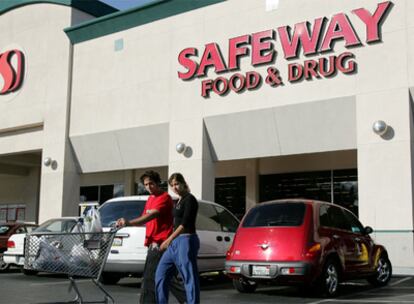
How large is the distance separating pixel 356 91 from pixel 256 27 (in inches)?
159

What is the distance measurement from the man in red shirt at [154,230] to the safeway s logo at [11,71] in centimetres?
2009

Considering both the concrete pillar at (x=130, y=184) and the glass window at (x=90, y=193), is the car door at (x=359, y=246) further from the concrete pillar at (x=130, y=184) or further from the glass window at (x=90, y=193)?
the glass window at (x=90, y=193)

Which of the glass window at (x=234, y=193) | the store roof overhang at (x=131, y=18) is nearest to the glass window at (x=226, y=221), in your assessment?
the store roof overhang at (x=131, y=18)

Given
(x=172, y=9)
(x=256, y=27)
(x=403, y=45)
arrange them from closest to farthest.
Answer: (x=403, y=45), (x=256, y=27), (x=172, y=9)

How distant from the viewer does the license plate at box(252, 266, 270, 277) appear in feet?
29.7

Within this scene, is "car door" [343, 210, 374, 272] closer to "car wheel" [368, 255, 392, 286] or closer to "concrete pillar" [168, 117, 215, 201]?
"car wheel" [368, 255, 392, 286]

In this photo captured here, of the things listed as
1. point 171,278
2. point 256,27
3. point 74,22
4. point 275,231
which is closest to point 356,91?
point 256,27

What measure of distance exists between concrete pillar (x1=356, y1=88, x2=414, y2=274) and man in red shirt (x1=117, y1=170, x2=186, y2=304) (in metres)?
8.95

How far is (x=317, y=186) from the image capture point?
2075 centimetres

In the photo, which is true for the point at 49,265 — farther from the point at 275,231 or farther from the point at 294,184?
the point at 294,184

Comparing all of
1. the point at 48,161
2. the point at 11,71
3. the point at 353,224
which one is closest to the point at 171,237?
the point at 353,224

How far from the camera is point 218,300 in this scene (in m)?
9.05

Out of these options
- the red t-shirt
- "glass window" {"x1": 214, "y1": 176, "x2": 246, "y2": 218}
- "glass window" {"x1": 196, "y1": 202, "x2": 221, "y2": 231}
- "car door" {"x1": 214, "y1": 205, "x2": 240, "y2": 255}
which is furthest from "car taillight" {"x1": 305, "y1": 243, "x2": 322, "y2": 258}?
"glass window" {"x1": 214, "y1": 176, "x2": 246, "y2": 218}

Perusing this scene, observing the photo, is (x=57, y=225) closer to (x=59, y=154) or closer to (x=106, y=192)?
(x=59, y=154)
